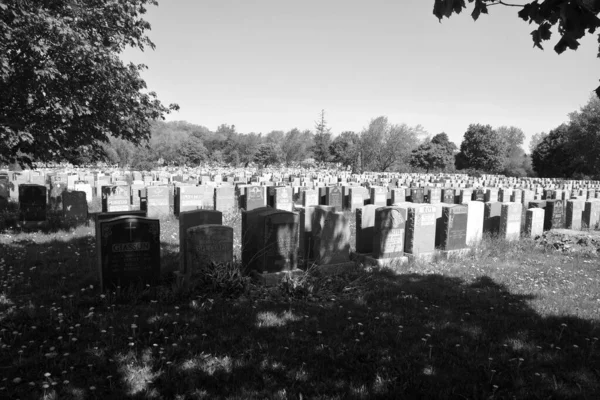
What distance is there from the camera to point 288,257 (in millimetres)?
7312

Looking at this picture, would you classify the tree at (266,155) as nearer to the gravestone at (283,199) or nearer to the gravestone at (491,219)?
the gravestone at (283,199)

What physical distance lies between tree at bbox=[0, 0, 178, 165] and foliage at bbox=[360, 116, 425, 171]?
57162mm

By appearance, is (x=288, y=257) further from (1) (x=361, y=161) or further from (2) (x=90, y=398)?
(1) (x=361, y=161)

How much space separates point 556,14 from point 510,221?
9.49 m

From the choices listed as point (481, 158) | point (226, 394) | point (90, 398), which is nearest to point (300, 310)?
point (226, 394)

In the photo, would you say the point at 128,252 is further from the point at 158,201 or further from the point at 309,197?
the point at 309,197

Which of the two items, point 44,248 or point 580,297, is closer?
point 580,297

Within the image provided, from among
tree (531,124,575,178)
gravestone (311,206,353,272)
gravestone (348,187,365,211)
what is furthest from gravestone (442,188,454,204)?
tree (531,124,575,178)

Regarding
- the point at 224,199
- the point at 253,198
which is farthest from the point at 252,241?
the point at 224,199

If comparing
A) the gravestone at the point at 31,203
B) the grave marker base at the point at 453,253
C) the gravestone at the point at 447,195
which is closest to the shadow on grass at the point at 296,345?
the grave marker base at the point at 453,253

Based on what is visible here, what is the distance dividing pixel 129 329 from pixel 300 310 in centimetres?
220

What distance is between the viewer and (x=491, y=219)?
12.0 m

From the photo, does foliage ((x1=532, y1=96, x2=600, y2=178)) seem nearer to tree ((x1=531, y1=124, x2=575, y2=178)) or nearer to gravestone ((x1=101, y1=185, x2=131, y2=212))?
tree ((x1=531, y1=124, x2=575, y2=178))

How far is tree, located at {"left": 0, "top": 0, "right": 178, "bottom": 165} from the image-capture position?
8.50 meters
